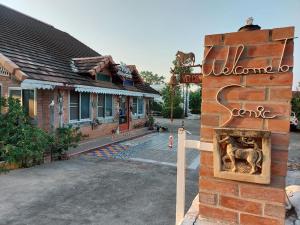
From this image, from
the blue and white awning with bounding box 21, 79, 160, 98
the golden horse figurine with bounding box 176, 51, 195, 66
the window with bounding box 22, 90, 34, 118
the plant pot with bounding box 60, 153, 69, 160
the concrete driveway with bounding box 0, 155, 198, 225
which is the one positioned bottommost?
the concrete driveway with bounding box 0, 155, 198, 225

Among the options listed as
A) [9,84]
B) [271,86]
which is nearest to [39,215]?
[271,86]

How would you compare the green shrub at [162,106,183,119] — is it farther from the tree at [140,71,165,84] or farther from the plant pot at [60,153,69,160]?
the tree at [140,71,165,84]

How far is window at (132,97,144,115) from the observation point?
60.8 ft

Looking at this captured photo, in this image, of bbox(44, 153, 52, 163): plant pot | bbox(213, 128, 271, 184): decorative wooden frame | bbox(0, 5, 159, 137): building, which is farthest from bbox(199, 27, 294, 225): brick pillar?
bbox(0, 5, 159, 137): building

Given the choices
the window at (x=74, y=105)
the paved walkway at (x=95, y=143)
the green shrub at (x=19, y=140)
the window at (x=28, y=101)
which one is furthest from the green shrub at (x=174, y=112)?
the green shrub at (x=19, y=140)

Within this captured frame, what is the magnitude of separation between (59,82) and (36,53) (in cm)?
287

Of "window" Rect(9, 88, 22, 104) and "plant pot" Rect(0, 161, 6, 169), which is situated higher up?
"window" Rect(9, 88, 22, 104)

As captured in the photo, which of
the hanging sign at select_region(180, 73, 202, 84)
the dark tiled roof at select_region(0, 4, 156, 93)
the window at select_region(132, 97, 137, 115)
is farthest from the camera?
the window at select_region(132, 97, 137, 115)

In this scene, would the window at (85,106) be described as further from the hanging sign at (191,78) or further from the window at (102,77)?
the hanging sign at (191,78)

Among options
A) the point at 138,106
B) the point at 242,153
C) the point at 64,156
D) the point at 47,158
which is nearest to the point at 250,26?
the point at 242,153

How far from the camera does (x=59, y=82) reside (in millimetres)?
9852

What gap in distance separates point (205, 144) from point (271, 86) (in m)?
0.61

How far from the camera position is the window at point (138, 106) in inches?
730

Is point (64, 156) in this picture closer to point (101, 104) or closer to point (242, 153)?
point (101, 104)
